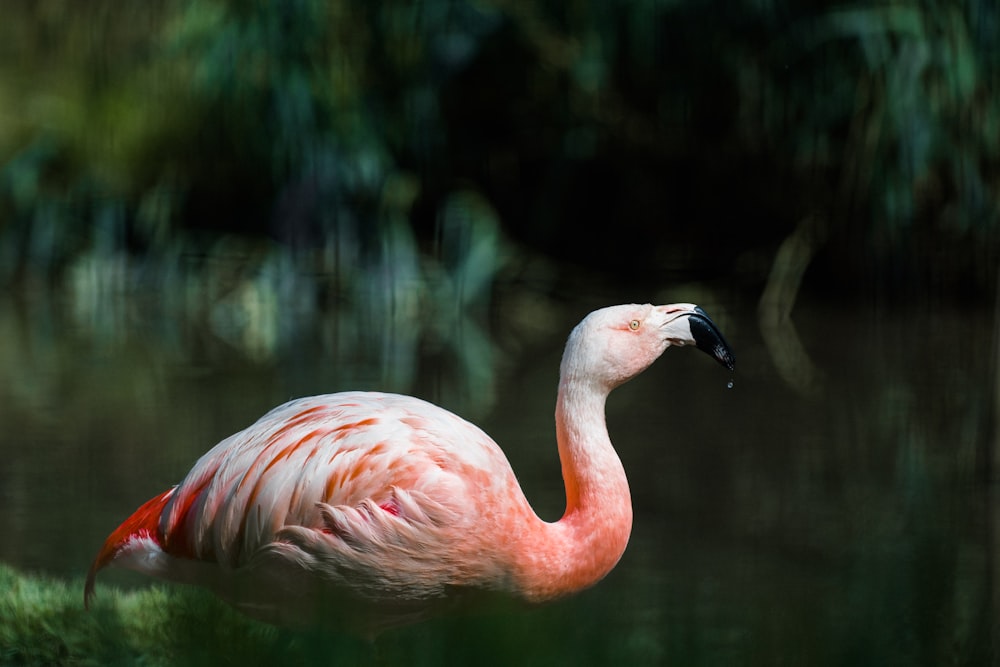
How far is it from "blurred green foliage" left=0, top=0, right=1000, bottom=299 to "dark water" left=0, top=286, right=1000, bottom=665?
0.53 meters

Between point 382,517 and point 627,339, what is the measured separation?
0.67 m

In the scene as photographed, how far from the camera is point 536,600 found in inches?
122

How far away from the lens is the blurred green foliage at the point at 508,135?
7.95 metres

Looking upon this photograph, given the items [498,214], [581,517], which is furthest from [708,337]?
[498,214]

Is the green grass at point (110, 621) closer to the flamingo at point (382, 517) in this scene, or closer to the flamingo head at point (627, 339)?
the flamingo at point (382, 517)

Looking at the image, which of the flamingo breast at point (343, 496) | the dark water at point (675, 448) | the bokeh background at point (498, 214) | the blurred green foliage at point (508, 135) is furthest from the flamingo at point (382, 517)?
the blurred green foliage at point (508, 135)

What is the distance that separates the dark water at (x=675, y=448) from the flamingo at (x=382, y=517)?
0.19 meters

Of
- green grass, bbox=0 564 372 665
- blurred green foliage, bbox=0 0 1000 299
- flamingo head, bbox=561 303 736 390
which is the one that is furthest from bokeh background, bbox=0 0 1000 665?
flamingo head, bbox=561 303 736 390

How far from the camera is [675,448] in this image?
524 cm

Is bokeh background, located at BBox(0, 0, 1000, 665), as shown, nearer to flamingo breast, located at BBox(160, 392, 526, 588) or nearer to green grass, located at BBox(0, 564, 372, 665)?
green grass, located at BBox(0, 564, 372, 665)

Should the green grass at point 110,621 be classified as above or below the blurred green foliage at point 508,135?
below

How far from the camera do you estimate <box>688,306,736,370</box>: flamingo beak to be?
3172 millimetres

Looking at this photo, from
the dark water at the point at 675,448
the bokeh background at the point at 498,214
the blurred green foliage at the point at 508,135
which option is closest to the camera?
the dark water at the point at 675,448

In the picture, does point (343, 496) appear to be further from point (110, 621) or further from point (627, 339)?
point (110, 621)
